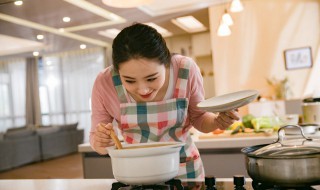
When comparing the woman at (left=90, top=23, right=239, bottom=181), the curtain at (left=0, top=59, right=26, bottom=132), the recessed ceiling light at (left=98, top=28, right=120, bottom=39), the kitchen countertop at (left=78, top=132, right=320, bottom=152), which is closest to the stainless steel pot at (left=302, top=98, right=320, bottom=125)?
the kitchen countertop at (left=78, top=132, right=320, bottom=152)

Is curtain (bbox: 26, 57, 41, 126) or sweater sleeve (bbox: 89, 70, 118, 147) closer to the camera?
sweater sleeve (bbox: 89, 70, 118, 147)

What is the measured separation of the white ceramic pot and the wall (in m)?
4.77

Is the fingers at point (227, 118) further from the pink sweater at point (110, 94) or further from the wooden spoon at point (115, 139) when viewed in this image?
the wooden spoon at point (115, 139)

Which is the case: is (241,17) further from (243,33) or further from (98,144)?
(98,144)

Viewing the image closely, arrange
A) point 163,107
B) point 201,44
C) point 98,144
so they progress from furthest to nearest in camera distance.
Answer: point 201,44 → point 163,107 → point 98,144

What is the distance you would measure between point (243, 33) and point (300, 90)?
1.20 meters

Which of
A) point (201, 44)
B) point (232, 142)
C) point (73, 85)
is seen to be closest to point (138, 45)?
point (232, 142)

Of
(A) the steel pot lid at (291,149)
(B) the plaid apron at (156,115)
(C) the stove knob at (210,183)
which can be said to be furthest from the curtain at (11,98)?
(A) the steel pot lid at (291,149)

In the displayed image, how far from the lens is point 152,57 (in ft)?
3.03

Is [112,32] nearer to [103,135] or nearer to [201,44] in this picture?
[103,135]

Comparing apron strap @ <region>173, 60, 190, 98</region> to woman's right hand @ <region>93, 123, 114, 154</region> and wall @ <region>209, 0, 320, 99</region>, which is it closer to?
woman's right hand @ <region>93, 123, 114, 154</region>

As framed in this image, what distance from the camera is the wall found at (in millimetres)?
5102

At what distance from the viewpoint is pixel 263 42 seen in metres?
5.27

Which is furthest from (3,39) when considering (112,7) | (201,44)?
(201,44)
